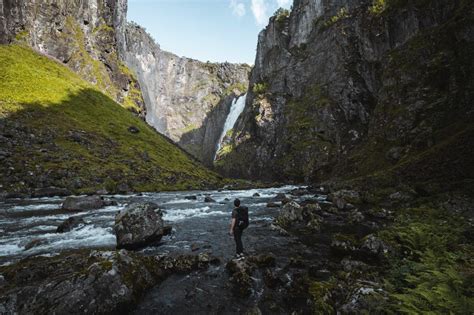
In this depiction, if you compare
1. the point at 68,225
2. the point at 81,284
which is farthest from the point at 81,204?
the point at 81,284

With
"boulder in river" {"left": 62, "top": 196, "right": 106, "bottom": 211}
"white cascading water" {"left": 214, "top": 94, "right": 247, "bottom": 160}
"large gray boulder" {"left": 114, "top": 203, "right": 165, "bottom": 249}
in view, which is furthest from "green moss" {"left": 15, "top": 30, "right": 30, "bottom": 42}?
"large gray boulder" {"left": 114, "top": 203, "right": 165, "bottom": 249}

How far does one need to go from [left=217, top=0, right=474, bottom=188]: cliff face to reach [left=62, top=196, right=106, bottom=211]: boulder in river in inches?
1483

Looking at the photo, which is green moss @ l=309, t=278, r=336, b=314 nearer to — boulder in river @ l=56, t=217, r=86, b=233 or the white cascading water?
boulder in river @ l=56, t=217, r=86, b=233

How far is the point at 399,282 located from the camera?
9383 millimetres

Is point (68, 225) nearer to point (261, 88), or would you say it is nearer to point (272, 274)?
point (272, 274)

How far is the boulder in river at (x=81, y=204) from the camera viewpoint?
3071 centimetres

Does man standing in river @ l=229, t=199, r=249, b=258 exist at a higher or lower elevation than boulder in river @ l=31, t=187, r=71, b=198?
lower

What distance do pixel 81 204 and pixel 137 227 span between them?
18098 mm

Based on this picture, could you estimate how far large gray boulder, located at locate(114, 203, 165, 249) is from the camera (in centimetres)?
1728

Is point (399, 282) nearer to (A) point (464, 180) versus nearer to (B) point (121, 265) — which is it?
(B) point (121, 265)

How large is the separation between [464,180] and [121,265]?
92.9 ft

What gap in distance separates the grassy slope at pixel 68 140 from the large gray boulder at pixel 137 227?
31.8m

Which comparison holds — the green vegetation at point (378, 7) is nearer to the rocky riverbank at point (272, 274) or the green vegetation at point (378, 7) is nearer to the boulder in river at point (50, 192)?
the rocky riverbank at point (272, 274)

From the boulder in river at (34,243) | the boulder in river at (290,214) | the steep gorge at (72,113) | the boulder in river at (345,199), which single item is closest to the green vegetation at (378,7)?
the steep gorge at (72,113)
